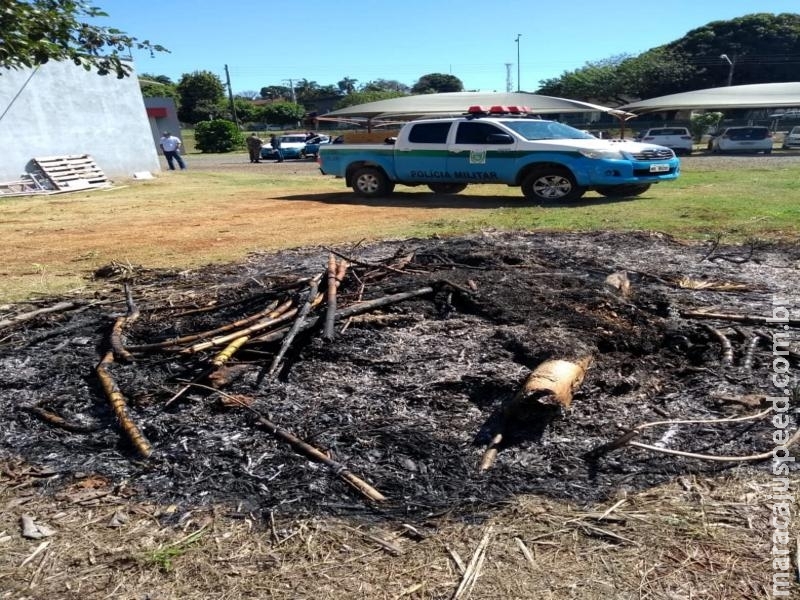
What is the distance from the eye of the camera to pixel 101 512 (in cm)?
265

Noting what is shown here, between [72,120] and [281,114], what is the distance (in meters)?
52.4

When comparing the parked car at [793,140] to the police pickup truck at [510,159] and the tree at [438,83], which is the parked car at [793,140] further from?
the tree at [438,83]

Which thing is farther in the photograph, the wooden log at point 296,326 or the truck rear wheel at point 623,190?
the truck rear wheel at point 623,190

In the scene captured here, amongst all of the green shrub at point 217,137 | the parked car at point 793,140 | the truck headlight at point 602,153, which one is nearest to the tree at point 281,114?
the green shrub at point 217,137

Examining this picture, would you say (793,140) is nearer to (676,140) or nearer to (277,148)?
(676,140)

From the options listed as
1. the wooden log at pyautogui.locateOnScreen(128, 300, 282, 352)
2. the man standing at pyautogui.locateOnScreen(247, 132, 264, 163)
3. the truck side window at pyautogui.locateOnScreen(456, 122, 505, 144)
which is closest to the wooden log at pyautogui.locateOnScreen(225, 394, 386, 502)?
the wooden log at pyautogui.locateOnScreen(128, 300, 282, 352)

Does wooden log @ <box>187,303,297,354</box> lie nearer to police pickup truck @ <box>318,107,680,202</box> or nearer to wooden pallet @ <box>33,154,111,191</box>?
police pickup truck @ <box>318,107,680,202</box>

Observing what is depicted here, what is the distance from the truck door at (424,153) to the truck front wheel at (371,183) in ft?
1.71

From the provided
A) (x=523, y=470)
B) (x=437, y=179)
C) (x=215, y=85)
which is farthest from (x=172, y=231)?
(x=215, y=85)

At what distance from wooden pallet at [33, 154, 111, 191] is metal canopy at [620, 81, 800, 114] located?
3058cm

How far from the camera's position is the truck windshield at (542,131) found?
11.6 metres

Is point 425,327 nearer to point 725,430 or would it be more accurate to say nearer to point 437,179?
point 725,430

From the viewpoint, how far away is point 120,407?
11.2 feet

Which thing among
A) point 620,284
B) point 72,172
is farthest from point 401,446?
point 72,172
